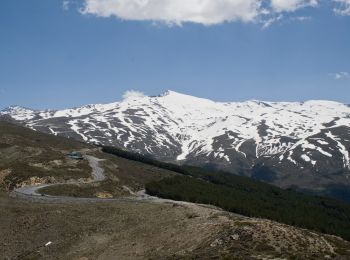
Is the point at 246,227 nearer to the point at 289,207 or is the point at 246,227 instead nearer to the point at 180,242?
the point at 180,242

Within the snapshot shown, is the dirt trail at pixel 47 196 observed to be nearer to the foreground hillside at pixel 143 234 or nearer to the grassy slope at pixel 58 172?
the grassy slope at pixel 58 172

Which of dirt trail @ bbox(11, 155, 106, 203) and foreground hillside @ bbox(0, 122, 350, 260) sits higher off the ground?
foreground hillside @ bbox(0, 122, 350, 260)

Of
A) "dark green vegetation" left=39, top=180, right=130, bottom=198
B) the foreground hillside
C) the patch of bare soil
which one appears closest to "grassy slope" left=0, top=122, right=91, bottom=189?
"dark green vegetation" left=39, top=180, right=130, bottom=198

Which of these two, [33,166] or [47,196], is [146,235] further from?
[33,166]

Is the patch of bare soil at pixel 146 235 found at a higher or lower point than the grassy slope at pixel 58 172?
higher

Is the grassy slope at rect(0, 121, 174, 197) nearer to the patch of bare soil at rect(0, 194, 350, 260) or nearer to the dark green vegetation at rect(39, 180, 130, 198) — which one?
the dark green vegetation at rect(39, 180, 130, 198)

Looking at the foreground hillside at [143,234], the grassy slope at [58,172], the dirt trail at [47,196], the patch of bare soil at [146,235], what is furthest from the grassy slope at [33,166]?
the patch of bare soil at [146,235]

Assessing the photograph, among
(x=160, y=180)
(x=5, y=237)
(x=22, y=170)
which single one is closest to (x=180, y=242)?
(x=5, y=237)

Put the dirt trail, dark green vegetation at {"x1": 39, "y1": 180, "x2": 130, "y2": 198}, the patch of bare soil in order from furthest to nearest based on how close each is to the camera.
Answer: dark green vegetation at {"x1": 39, "y1": 180, "x2": 130, "y2": 198}, the dirt trail, the patch of bare soil

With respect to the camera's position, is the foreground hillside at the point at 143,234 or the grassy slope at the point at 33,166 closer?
the foreground hillside at the point at 143,234

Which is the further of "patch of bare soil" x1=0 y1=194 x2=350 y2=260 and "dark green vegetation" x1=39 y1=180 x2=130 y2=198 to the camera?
"dark green vegetation" x1=39 y1=180 x2=130 y2=198

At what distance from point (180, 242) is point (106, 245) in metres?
9.29

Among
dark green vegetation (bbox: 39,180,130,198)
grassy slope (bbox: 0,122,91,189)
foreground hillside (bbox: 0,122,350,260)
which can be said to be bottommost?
dark green vegetation (bbox: 39,180,130,198)

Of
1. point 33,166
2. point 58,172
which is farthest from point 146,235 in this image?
point 33,166
